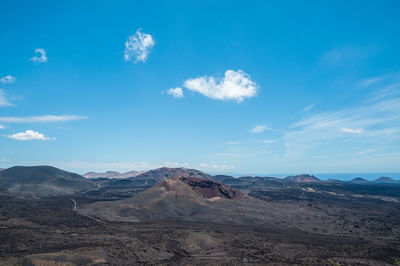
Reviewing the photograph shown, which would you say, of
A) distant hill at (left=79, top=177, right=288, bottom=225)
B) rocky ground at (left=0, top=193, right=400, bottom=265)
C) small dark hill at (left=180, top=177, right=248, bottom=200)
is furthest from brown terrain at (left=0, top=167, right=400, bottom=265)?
small dark hill at (left=180, top=177, right=248, bottom=200)

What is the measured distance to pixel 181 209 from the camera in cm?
6800

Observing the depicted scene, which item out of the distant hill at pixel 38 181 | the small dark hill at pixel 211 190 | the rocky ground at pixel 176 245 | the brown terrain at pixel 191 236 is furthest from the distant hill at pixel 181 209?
the distant hill at pixel 38 181

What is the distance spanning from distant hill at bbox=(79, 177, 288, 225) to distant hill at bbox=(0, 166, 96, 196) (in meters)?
60.4

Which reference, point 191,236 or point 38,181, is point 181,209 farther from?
point 38,181

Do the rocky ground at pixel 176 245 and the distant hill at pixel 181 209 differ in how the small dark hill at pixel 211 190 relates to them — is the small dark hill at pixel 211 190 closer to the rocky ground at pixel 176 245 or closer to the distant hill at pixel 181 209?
the distant hill at pixel 181 209

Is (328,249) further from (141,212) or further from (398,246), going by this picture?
(141,212)

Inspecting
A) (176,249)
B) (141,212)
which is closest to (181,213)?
(141,212)

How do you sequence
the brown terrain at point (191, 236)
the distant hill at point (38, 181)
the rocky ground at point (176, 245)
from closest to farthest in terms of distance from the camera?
the rocky ground at point (176, 245)
the brown terrain at point (191, 236)
the distant hill at point (38, 181)

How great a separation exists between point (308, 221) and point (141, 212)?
40.2m

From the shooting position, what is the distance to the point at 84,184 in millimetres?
148000

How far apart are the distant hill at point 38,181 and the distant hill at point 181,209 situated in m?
60.4

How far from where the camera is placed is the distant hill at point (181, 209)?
6009cm

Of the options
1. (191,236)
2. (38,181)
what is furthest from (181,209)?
(38,181)

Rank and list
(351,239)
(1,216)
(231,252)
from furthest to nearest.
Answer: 1. (1,216)
2. (351,239)
3. (231,252)
